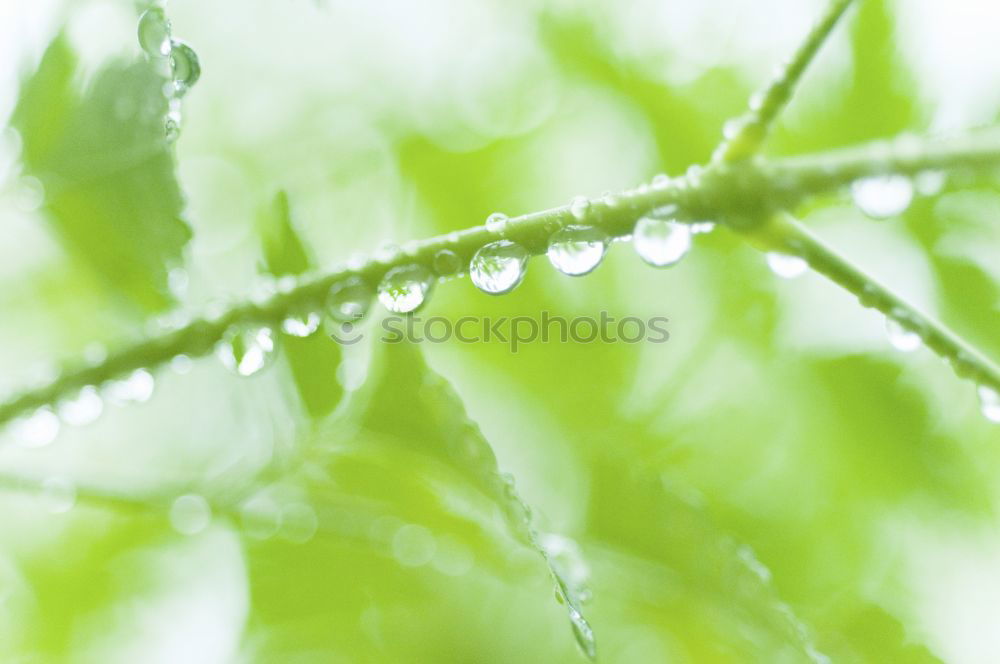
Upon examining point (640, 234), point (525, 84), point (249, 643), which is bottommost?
point (249, 643)

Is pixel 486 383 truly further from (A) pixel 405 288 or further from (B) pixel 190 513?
Answer: (A) pixel 405 288

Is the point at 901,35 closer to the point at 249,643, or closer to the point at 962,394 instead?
the point at 962,394

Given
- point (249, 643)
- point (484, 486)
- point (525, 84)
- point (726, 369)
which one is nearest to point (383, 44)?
point (525, 84)

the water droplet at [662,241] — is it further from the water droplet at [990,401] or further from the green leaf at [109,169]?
the green leaf at [109,169]

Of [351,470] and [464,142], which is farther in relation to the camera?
[464,142]

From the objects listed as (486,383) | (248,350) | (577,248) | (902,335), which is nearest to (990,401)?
(902,335)

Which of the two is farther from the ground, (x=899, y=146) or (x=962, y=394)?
(x=962, y=394)
